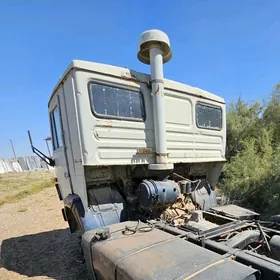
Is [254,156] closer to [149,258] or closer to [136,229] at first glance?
[136,229]

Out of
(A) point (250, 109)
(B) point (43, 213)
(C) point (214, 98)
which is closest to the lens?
(C) point (214, 98)

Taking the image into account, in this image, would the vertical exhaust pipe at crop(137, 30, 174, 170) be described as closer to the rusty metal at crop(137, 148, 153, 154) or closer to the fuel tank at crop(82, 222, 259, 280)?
the rusty metal at crop(137, 148, 153, 154)

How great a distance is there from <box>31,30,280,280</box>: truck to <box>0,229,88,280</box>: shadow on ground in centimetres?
86

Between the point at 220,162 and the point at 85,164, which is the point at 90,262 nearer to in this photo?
the point at 85,164

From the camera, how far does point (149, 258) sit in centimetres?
155

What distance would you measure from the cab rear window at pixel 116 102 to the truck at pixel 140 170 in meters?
0.01

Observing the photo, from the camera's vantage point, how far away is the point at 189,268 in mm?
1362

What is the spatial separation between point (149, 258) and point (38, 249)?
4349mm

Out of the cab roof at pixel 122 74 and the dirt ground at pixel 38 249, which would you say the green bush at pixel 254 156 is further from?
the dirt ground at pixel 38 249

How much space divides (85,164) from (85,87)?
3.13 feet

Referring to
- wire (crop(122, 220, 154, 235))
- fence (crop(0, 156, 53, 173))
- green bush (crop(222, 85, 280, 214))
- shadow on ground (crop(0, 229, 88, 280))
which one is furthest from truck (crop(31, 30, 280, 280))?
fence (crop(0, 156, 53, 173))

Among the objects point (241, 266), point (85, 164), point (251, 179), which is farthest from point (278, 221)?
point (251, 179)

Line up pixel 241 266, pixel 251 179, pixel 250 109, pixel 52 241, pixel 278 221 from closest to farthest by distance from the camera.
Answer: pixel 241 266, pixel 278 221, pixel 52 241, pixel 251 179, pixel 250 109

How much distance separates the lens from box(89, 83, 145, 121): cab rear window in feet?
8.82
